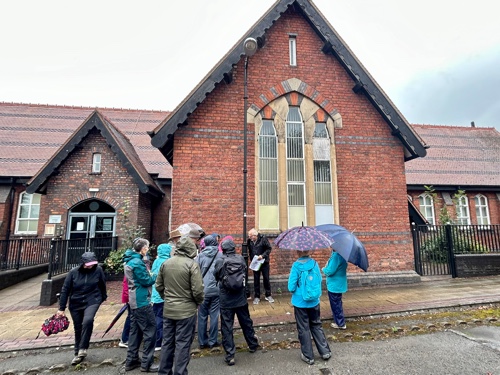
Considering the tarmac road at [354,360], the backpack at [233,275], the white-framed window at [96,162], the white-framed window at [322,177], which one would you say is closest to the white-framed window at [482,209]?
the white-framed window at [322,177]

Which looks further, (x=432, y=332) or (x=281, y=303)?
(x=281, y=303)

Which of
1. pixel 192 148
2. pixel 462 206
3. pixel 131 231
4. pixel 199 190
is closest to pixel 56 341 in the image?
pixel 199 190

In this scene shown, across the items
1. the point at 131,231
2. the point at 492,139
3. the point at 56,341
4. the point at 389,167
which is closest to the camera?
the point at 56,341

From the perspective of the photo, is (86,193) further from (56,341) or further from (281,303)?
(281,303)

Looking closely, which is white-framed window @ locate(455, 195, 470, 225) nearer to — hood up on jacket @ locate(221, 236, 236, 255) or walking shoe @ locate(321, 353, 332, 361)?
walking shoe @ locate(321, 353, 332, 361)

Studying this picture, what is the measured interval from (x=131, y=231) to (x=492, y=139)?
1020 inches

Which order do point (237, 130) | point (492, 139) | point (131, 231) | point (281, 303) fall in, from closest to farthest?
point (281, 303) < point (237, 130) < point (131, 231) < point (492, 139)

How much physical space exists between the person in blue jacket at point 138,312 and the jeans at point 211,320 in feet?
2.77

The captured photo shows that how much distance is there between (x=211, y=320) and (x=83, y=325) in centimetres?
199

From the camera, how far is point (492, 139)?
20.8 m

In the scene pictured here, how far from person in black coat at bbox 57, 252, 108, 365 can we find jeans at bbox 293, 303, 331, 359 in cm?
326

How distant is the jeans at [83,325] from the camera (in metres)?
4.27

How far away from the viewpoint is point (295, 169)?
27.9 feet

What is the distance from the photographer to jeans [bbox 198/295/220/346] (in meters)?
4.57
